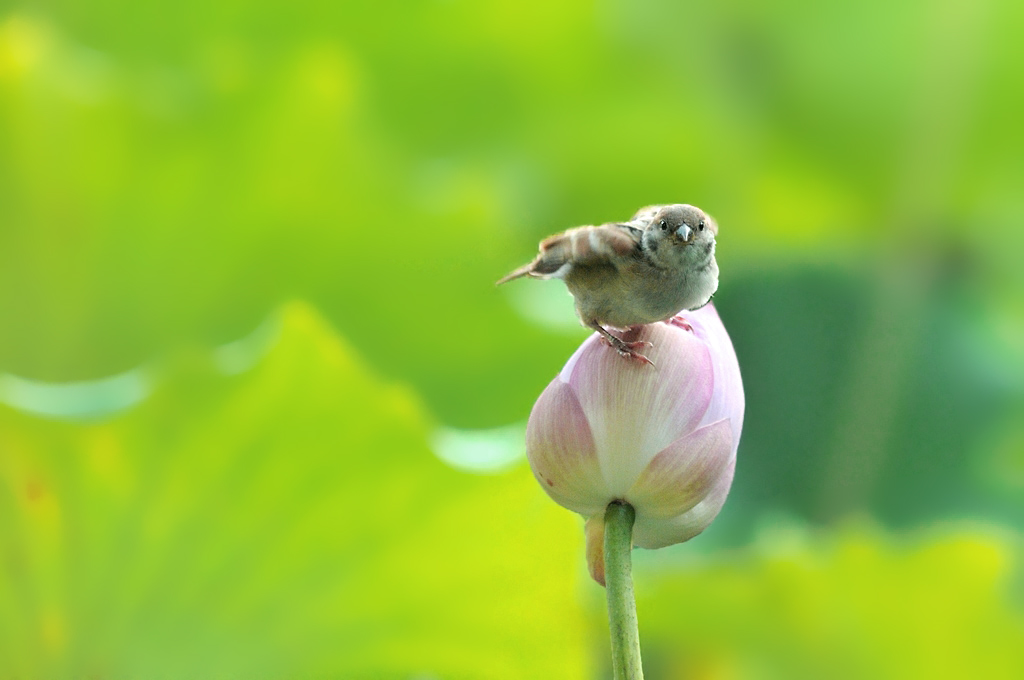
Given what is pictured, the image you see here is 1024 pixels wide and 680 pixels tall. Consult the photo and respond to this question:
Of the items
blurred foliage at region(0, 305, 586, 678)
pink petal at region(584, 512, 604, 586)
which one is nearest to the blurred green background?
blurred foliage at region(0, 305, 586, 678)

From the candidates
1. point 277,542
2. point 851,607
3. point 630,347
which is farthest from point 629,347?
point 851,607

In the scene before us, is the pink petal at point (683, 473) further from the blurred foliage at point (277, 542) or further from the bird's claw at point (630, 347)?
the blurred foliage at point (277, 542)

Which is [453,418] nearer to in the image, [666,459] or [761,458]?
[761,458]

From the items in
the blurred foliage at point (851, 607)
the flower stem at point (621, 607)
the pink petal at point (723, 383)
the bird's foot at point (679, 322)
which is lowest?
the flower stem at point (621, 607)

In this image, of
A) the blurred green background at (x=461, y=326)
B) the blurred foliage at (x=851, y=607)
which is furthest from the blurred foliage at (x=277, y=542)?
the blurred foliage at (x=851, y=607)

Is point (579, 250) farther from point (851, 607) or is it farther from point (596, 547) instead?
point (851, 607)

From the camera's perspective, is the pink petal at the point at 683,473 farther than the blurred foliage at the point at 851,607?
No

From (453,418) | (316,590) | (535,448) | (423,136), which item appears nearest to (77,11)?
(423,136)
